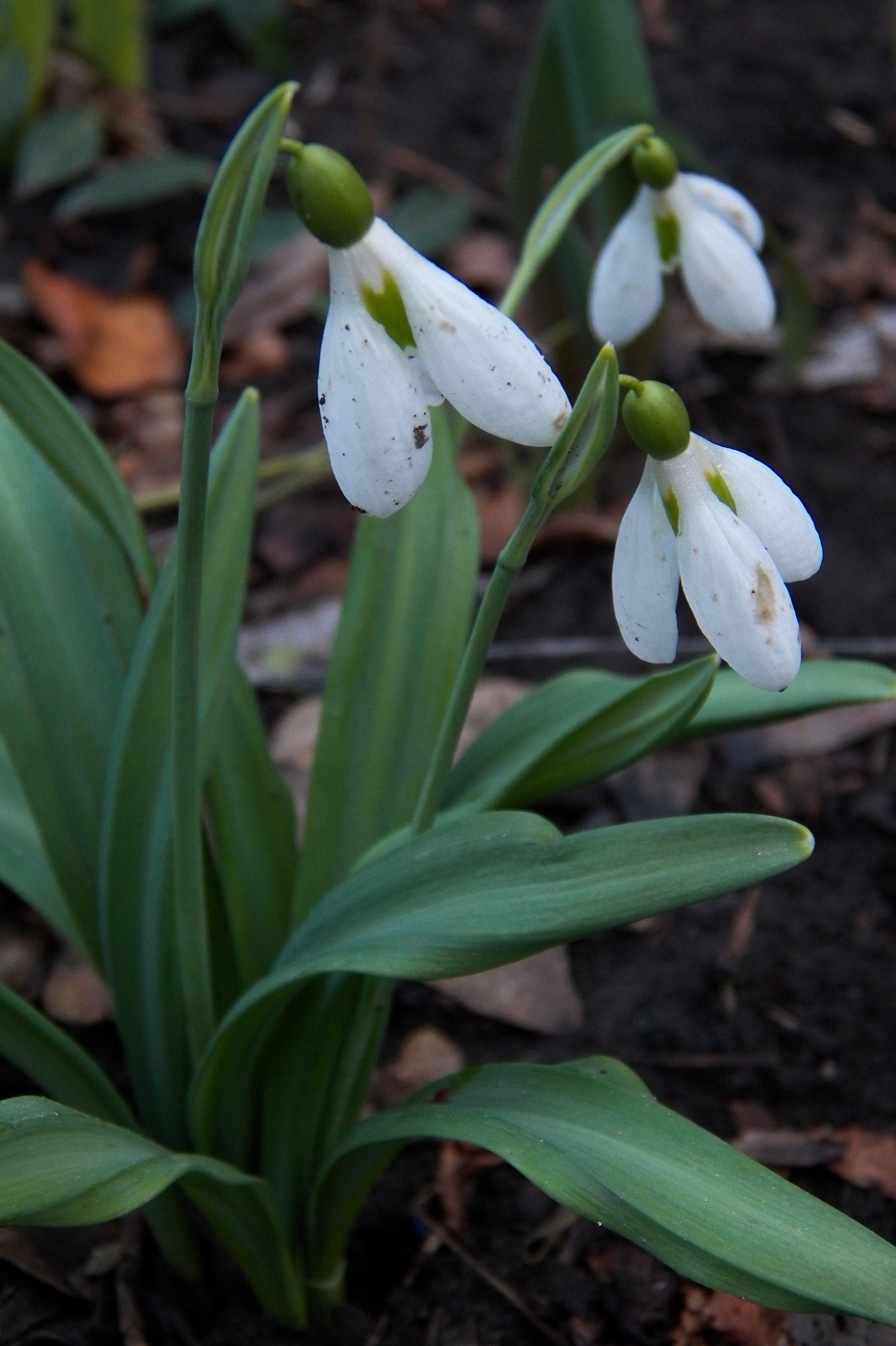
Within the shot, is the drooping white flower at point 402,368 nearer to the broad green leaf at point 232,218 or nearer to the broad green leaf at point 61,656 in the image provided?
the broad green leaf at point 232,218

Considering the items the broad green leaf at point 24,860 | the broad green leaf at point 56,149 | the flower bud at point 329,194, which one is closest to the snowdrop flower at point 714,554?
the flower bud at point 329,194

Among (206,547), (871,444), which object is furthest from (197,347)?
(871,444)

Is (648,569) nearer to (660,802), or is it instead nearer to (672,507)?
(672,507)

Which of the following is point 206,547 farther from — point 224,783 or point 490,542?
point 490,542

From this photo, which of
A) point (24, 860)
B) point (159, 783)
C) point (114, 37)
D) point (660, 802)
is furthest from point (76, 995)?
point (114, 37)

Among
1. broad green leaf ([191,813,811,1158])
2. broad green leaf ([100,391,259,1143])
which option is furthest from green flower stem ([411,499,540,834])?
broad green leaf ([100,391,259,1143])
